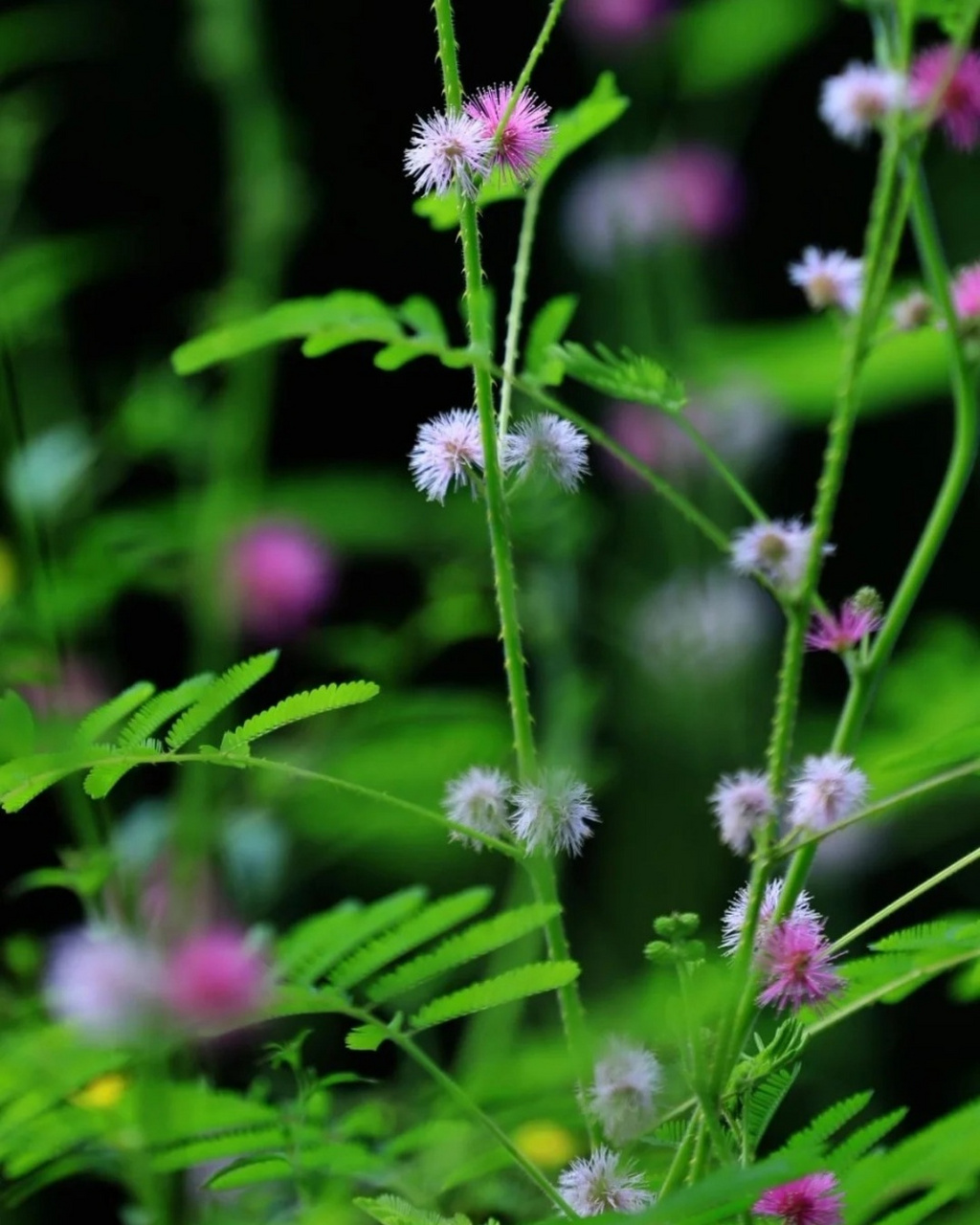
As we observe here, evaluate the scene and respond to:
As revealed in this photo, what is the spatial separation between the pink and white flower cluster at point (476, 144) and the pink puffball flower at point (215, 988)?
29 cm

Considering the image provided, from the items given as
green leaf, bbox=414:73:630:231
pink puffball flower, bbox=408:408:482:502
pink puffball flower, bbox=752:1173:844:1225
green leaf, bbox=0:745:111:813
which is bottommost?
pink puffball flower, bbox=752:1173:844:1225

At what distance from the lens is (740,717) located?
1768 mm

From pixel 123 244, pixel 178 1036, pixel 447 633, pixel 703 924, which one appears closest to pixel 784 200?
pixel 123 244

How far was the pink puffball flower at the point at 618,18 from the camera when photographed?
182cm

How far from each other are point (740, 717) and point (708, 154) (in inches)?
25.4

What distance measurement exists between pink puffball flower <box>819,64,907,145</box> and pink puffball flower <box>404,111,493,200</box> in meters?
0.11

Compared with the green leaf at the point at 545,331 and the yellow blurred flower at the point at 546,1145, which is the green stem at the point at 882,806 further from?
the yellow blurred flower at the point at 546,1145

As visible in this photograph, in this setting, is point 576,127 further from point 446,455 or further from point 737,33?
point 737,33

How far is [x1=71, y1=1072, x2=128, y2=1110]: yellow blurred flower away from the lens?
2.59 feet

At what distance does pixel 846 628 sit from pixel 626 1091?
163 millimetres

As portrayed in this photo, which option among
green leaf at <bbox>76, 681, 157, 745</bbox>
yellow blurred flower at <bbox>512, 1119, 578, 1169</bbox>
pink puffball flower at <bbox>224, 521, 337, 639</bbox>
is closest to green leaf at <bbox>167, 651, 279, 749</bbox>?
green leaf at <bbox>76, 681, 157, 745</bbox>

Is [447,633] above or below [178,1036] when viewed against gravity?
above

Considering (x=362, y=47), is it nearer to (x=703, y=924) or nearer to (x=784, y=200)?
(x=784, y=200)

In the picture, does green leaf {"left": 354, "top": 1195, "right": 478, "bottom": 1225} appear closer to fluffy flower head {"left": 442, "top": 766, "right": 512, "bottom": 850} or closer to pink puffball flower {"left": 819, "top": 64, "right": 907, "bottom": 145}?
fluffy flower head {"left": 442, "top": 766, "right": 512, "bottom": 850}
